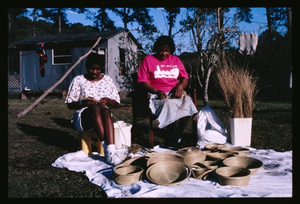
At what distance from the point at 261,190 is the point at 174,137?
1.54 metres

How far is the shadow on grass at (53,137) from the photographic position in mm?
3365

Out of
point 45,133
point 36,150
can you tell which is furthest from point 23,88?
point 36,150

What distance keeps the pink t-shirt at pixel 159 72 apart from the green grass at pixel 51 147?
0.86 meters

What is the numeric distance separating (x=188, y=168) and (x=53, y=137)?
2601 millimetres

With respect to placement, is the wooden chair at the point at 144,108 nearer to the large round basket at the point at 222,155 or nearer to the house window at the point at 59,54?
the large round basket at the point at 222,155

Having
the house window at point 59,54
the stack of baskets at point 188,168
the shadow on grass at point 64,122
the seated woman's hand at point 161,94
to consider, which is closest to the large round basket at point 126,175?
the stack of baskets at point 188,168

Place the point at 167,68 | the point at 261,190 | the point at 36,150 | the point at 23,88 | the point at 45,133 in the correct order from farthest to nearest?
the point at 23,88, the point at 45,133, the point at 167,68, the point at 36,150, the point at 261,190

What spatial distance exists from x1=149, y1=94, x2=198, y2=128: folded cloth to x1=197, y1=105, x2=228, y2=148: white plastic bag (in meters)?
0.26

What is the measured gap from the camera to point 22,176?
225cm

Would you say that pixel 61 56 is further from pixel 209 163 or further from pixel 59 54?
pixel 209 163

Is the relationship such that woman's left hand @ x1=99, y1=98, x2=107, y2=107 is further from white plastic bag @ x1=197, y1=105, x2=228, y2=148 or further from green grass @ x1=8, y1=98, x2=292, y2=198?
white plastic bag @ x1=197, y1=105, x2=228, y2=148

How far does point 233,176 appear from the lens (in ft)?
6.75

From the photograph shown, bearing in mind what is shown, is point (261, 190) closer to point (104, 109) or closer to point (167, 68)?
point (104, 109)

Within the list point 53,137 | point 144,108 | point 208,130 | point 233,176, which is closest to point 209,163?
point 233,176
